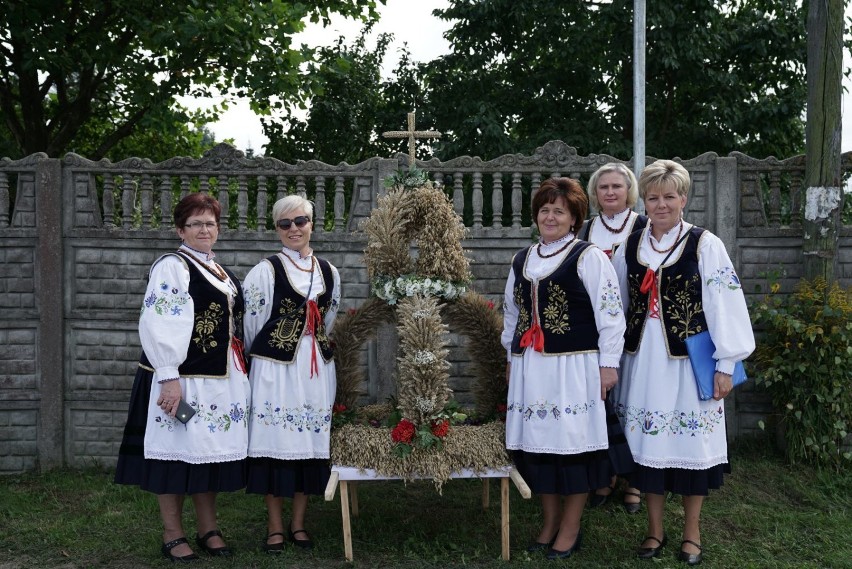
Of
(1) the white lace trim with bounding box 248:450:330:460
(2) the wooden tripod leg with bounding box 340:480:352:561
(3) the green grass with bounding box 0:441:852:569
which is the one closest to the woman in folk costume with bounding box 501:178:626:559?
(3) the green grass with bounding box 0:441:852:569

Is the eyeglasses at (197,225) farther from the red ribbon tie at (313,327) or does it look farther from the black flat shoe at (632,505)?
the black flat shoe at (632,505)

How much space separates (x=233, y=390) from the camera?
3885 mm

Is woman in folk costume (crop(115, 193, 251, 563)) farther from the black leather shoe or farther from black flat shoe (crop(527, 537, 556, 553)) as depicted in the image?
black flat shoe (crop(527, 537, 556, 553))

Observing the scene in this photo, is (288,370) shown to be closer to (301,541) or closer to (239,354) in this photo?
(239,354)

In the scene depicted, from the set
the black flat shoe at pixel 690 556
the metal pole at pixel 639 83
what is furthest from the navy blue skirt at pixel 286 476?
the metal pole at pixel 639 83

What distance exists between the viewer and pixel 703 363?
368 cm

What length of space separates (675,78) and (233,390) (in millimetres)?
6910

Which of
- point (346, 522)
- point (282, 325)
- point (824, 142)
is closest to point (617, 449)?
point (346, 522)

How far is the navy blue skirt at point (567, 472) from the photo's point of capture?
12.4 feet

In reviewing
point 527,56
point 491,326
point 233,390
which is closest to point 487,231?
point 491,326

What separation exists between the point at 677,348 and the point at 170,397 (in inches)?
94.9

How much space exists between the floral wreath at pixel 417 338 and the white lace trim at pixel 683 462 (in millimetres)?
682

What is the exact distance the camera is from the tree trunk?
5336 mm

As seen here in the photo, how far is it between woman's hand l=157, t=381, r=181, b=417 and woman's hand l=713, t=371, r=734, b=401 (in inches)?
99.6
